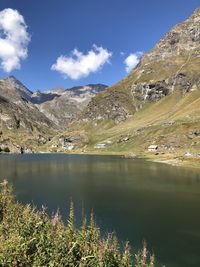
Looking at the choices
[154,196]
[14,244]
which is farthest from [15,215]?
[154,196]

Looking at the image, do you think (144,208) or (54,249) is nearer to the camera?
(54,249)

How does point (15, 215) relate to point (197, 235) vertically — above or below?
above

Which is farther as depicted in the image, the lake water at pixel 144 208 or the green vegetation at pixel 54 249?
the lake water at pixel 144 208

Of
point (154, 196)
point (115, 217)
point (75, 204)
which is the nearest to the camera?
point (115, 217)

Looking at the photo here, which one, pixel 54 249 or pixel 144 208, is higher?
pixel 54 249

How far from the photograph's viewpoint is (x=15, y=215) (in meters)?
42.4

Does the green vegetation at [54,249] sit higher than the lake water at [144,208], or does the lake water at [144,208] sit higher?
the green vegetation at [54,249]

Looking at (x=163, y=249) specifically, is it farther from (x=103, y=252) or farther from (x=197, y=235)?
(x=103, y=252)

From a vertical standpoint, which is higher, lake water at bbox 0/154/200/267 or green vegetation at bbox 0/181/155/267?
green vegetation at bbox 0/181/155/267

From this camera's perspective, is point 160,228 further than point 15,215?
Yes

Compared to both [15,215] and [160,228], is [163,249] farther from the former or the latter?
[15,215]

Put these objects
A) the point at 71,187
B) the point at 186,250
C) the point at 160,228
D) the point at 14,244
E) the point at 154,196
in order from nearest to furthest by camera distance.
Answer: the point at 14,244
the point at 186,250
the point at 160,228
the point at 154,196
the point at 71,187

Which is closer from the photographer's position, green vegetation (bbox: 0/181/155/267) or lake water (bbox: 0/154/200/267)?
green vegetation (bbox: 0/181/155/267)

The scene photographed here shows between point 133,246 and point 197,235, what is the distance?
44.2 ft
